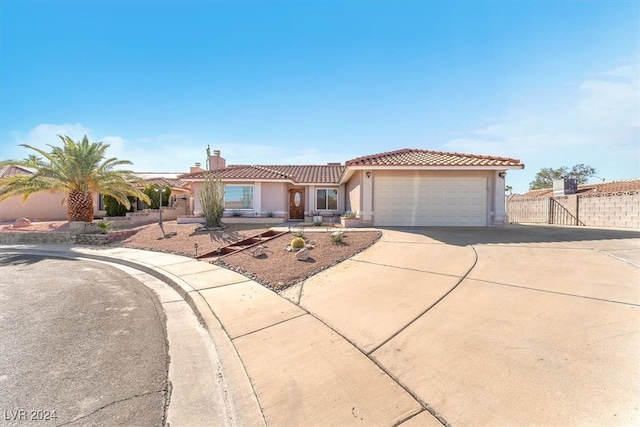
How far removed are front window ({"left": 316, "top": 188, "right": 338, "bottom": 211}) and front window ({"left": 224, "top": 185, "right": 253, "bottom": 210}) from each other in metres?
5.11

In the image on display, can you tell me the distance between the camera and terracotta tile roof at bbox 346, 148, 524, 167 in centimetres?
1308

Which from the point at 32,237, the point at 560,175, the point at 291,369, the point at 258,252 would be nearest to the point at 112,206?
the point at 32,237

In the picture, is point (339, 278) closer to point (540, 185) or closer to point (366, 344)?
point (366, 344)

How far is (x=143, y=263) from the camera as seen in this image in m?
9.76

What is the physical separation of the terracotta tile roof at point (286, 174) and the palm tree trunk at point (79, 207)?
17.3 ft

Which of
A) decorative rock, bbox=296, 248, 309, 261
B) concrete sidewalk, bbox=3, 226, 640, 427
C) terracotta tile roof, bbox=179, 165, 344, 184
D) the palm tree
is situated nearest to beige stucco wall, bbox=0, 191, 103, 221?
the palm tree

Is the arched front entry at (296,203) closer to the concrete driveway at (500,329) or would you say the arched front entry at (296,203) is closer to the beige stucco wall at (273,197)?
the beige stucco wall at (273,197)

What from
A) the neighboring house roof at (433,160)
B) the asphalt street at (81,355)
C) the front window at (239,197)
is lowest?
the asphalt street at (81,355)

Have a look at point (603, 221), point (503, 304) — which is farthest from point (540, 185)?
point (503, 304)

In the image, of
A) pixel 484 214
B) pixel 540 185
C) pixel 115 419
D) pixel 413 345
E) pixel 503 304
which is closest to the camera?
pixel 115 419

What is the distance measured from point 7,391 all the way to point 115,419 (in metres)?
1.57

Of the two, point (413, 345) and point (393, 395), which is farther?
point (413, 345)

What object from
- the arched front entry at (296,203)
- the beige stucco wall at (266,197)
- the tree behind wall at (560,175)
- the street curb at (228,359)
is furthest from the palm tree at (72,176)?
the tree behind wall at (560,175)

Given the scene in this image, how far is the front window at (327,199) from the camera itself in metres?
21.3
